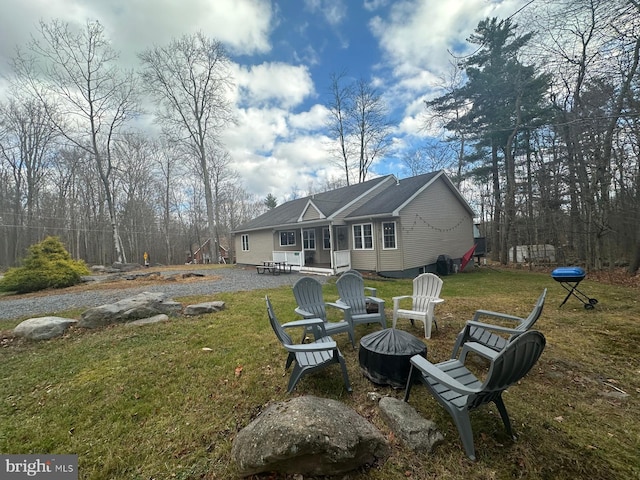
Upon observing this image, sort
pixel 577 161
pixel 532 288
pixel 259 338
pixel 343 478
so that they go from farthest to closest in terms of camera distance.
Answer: pixel 577 161, pixel 532 288, pixel 259 338, pixel 343 478

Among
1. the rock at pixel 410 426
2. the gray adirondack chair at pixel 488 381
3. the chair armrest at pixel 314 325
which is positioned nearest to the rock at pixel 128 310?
the chair armrest at pixel 314 325

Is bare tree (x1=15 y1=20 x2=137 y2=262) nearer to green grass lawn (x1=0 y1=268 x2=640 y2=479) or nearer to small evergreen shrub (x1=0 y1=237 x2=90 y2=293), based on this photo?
small evergreen shrub (x1=0 y1=237 x2=90 y2=293)

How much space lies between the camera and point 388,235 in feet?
38.6

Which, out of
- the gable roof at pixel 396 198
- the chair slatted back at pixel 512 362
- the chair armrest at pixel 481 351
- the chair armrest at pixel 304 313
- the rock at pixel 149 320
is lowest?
the rock at pixel 149 320

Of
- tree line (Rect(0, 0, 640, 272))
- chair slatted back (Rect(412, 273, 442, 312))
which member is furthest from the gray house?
chair slatted back (Rect(412, 273, 442, 312))

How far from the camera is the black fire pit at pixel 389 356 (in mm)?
2779

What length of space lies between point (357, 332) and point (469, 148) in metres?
17.8

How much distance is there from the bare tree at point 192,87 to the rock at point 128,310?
14.4 metres

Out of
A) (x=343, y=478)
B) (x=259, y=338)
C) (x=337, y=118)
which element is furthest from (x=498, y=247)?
(x=343, y=478)

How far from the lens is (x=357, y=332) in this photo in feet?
15.4

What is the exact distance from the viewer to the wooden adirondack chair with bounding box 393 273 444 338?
4.31 meters

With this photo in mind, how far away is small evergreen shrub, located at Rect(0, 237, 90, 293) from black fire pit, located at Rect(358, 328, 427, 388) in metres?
12.9

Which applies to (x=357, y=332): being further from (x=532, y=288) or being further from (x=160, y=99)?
(x=160, y=99)

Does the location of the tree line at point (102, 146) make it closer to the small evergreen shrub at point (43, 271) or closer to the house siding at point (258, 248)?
the house siding at point (258, 248)
